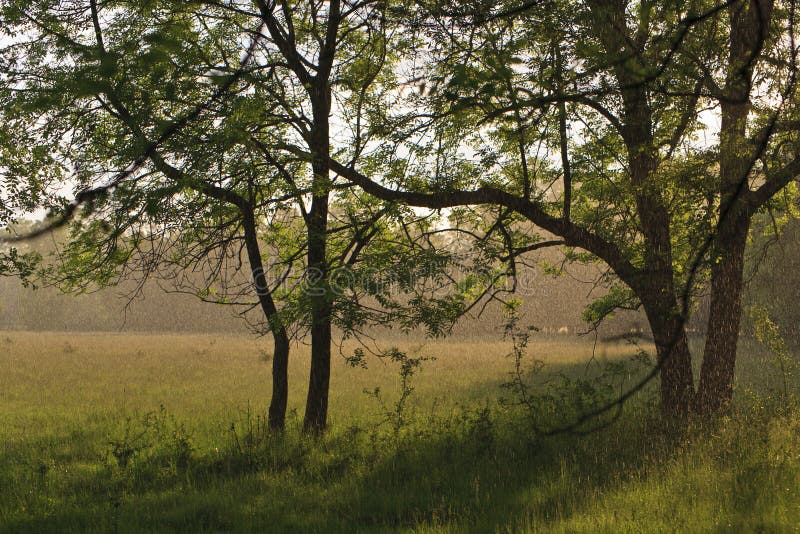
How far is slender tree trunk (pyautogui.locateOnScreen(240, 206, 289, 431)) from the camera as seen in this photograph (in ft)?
35.5

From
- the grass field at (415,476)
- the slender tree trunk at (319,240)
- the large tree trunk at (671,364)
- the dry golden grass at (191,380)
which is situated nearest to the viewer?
the grass field at (415,476)

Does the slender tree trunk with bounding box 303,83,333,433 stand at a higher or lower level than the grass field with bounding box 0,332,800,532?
higher

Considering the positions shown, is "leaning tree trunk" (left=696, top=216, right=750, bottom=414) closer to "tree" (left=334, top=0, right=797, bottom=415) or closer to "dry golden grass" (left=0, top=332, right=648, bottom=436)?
"tree" (left=334, top=0, right=797, bottom=415)

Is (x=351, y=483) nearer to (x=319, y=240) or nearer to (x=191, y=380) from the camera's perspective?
(x=319, y=240)

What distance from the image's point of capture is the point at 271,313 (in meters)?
11.3

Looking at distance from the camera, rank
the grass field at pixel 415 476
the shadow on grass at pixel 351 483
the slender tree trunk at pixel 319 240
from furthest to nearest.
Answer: the slender tree trunk at pixel 319 240 → the shadow on grass at pixel 351 483 → the grass field at pixel 415 476

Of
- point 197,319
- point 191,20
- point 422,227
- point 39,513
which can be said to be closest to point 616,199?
point 422,227

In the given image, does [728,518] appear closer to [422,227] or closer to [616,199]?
[616,199]

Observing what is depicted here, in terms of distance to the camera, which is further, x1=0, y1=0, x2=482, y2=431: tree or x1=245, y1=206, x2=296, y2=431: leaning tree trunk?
x1=245, y1=206, x2=296, y2=431: leaning tree trunk

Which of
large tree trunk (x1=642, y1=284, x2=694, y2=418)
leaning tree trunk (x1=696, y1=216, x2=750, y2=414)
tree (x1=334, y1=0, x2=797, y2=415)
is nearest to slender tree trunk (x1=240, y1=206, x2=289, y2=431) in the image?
tree (x1=334, y1=0, x2=797, y2=415)

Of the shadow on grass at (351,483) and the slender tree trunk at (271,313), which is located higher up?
the slender tree trunk at (271,313)

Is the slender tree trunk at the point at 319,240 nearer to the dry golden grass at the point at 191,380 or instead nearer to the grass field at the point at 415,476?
the grass field at the point at 415,476

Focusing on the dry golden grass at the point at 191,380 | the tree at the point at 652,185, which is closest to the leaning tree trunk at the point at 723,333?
the tree at the point at 652,185

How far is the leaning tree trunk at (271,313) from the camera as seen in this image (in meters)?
10.8
